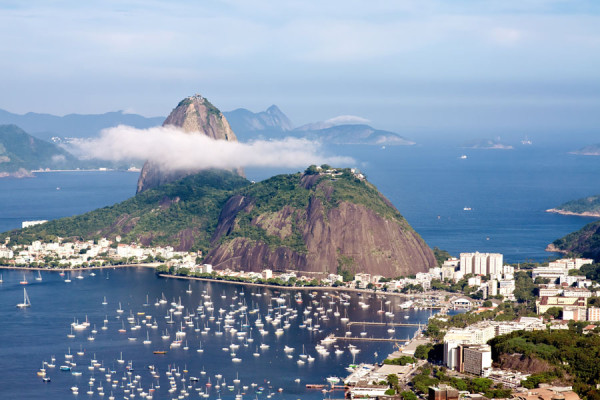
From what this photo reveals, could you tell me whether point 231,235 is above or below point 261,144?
below

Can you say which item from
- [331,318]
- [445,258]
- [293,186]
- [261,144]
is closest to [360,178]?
[293,186]

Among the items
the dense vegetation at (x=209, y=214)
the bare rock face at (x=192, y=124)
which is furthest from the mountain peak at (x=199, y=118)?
the dense vegetation at (x=209, y=214)

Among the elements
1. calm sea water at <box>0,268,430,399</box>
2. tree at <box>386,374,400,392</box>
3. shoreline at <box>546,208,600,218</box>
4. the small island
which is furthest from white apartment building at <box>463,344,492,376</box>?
the small island

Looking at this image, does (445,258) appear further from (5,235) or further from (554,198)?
(554,198)

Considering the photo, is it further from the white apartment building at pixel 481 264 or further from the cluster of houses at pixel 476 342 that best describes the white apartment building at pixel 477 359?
the white apartment building at pixel 481 264

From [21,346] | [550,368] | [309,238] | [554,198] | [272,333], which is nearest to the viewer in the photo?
[550,368]

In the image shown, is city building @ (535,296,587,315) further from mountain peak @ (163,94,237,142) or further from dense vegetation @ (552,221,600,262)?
mountain peak @ (163,94,237,142)

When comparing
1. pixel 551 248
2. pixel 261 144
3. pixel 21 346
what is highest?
pixel 261 144
